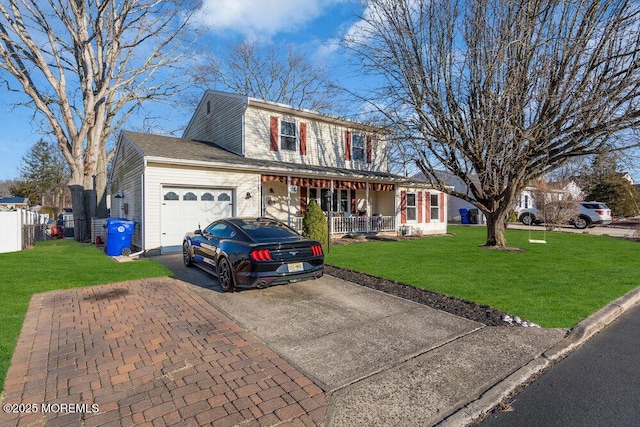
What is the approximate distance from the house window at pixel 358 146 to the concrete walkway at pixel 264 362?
13544 mm

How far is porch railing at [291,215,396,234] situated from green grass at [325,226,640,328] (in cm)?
263

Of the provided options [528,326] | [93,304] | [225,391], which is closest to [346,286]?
[528,326]

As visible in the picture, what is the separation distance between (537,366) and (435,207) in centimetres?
1713

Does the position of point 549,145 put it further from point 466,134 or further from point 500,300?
point 500,300

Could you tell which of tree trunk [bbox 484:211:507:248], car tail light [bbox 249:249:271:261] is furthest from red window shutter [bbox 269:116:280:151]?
car tail light [bbox 249:249:271:261]

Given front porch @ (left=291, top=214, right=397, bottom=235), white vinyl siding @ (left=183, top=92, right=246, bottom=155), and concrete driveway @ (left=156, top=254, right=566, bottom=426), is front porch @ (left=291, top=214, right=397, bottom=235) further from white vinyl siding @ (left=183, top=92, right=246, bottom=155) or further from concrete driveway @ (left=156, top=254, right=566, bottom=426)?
concrete driveway @ (left=156, top=254, right=566, bottom=426)

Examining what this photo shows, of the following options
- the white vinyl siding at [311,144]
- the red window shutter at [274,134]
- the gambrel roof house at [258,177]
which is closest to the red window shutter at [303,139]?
the gambrel roof house at [258,177]

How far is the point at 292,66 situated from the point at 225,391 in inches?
1245

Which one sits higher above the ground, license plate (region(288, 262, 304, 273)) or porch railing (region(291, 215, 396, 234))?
porch railing (region(291, 215, 396, 234))

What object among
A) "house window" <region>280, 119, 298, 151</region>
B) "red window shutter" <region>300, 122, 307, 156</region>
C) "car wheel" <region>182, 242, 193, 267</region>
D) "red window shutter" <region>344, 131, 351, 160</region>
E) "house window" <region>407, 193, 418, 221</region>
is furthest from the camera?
"house window" <region>407, 193, 418, 221</region>

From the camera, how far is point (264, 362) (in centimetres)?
345

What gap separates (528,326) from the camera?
4.48 m

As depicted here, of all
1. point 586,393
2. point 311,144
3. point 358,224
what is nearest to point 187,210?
point 311,144

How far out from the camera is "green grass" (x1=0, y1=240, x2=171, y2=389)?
432cm
